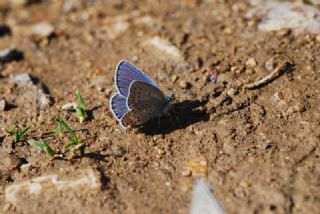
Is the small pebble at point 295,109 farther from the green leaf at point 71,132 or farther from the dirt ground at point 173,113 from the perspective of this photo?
the green leaf at point 71,132

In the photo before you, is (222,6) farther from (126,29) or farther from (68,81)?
(68,81)

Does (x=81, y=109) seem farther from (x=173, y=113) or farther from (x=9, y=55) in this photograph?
(x=9, y=55)

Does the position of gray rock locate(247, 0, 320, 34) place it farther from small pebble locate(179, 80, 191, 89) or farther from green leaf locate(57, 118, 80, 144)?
green leaf locate(57, 118, 80, 144)

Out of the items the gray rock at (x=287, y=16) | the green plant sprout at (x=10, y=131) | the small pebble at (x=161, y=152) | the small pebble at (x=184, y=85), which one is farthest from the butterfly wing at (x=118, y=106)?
the gray rock at (x=287, y=16)

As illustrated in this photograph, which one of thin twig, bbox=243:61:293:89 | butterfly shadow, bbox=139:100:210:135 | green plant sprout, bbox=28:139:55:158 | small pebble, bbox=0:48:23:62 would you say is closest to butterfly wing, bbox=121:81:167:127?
butterfly shadow, bbox=139:100:210:135

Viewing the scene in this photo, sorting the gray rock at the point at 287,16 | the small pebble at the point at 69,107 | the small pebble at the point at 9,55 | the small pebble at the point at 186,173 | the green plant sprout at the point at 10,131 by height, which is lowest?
the small pebble at the point at 9,55

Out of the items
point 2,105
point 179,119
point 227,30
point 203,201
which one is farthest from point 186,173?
point 227,30
